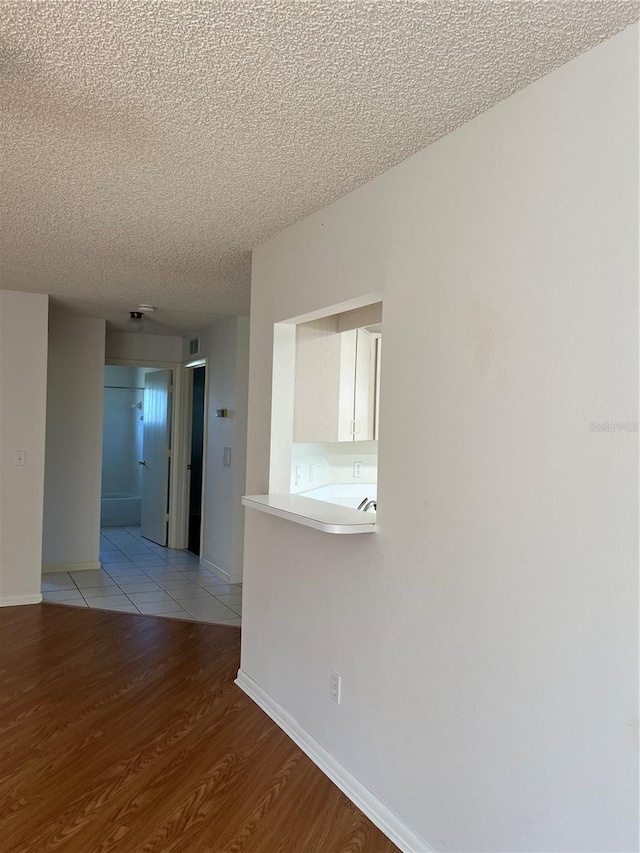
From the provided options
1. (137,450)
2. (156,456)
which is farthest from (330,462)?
(137,450)

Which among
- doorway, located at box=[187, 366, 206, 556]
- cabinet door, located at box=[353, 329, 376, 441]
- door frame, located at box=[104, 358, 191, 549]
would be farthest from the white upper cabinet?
door frame, located at box=[104, 358, 191, 549]

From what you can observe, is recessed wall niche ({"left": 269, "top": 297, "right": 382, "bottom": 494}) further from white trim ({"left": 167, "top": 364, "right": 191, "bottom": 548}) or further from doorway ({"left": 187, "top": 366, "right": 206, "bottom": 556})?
white trim ({"left": 167, "top": 364, "right": 191, "bottom": 548})

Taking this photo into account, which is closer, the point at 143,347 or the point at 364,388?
the point at 364,388

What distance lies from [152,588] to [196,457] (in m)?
2.10

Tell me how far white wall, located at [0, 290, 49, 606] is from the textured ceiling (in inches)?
77.0

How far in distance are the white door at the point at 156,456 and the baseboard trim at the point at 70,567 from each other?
133 cm

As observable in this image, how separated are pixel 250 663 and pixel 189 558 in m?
3.57

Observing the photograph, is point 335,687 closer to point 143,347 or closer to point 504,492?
point 504,492

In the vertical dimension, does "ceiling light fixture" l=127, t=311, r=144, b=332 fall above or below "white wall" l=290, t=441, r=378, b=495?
above

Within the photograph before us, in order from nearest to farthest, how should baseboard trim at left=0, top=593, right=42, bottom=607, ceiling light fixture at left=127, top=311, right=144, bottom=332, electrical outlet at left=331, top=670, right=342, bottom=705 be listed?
electrical outlet at left=331, top=670, right=342, bottom=705 < baseboard trim at left=0, top=593, right=42, bottom=607 < ceiling light fixture at left=127, top=311, right=144, bottom=332

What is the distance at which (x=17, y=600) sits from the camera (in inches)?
204

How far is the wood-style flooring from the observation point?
238 cm

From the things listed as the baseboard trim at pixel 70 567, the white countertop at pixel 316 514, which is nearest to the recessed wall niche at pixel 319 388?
the white countertop at pixel 316 514

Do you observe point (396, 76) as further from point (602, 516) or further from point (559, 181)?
point (602, 516)
